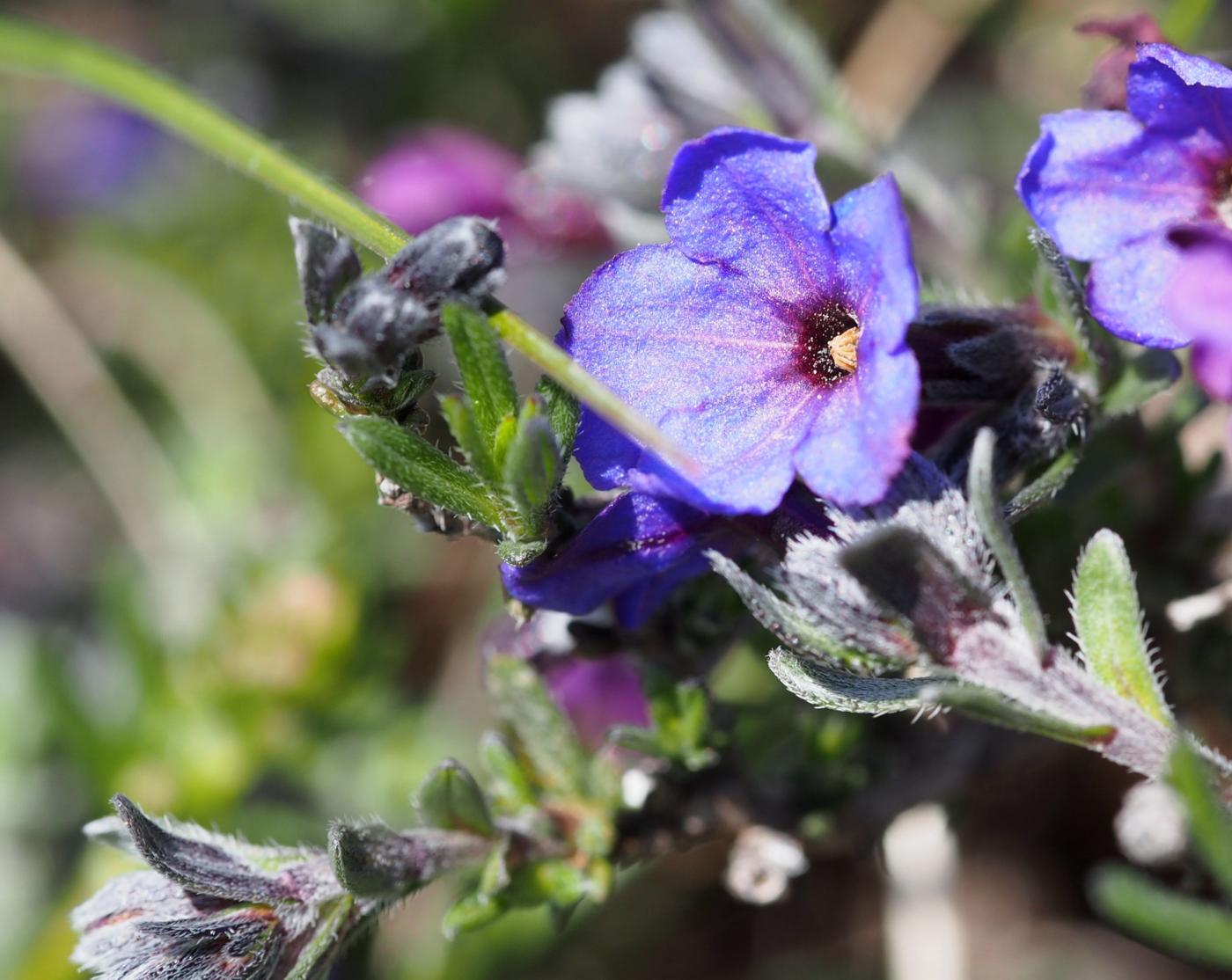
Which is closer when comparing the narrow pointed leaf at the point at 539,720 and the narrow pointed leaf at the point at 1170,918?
the narrow pointed leaf at the point at 1170,918

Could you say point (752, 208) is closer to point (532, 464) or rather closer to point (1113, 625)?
point (532, 464)

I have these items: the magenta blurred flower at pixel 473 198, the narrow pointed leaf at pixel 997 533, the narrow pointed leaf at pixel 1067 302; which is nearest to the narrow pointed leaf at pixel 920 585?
the narrow pointed leaf at pixel 997 533

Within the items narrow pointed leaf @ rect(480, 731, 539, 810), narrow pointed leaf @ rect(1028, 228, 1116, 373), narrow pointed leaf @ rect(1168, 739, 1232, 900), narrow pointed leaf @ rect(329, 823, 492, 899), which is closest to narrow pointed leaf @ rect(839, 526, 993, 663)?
narrow pointed leaf @ rect(1168, 739, 1232, 900)

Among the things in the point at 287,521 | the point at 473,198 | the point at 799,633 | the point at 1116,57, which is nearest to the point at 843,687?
the point at 799,633

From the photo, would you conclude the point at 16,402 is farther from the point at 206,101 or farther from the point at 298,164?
the point at 298,164

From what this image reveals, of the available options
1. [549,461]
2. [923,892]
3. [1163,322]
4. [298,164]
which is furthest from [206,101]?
[923,892]

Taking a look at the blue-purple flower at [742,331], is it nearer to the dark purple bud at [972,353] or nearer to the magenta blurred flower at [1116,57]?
the dark purple bud at [972,353]
